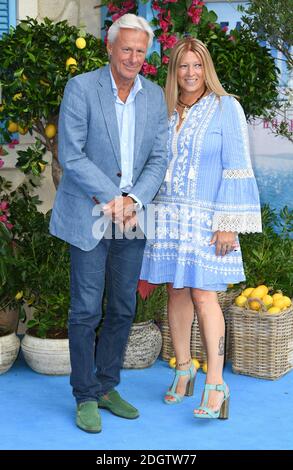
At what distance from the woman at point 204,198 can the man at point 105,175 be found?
0.51ft

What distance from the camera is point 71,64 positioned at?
4.72 metres

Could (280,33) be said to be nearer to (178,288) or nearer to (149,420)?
(178,288)

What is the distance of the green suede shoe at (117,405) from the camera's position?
4352 millimetres

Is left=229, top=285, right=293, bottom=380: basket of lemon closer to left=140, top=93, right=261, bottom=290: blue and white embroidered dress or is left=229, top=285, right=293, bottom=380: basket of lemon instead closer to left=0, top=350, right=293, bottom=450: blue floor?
left=0, top=350, right=293, bottom=450: blue floor

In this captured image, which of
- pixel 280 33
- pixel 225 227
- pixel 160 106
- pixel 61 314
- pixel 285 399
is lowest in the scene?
pixel 285 399

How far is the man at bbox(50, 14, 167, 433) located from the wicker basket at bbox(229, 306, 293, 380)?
1161 millimetres

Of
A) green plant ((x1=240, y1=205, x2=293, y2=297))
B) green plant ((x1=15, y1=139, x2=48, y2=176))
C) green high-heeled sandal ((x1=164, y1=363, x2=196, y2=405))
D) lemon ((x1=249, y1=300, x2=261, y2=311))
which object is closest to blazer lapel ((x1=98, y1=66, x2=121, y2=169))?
green plant ((x1=15, y1=139, x2=48, y2=176))

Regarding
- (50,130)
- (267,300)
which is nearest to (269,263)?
(267,300)

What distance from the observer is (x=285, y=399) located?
4.77 metres

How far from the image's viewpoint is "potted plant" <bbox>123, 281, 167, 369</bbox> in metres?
5.23

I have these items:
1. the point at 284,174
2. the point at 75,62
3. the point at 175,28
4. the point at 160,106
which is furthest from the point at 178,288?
the point at 284,174

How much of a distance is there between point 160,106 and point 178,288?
96 centimetres

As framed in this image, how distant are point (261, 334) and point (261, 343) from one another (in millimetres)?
57

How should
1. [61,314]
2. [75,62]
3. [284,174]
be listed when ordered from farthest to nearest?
[284,174], [61,314], [75,62]
